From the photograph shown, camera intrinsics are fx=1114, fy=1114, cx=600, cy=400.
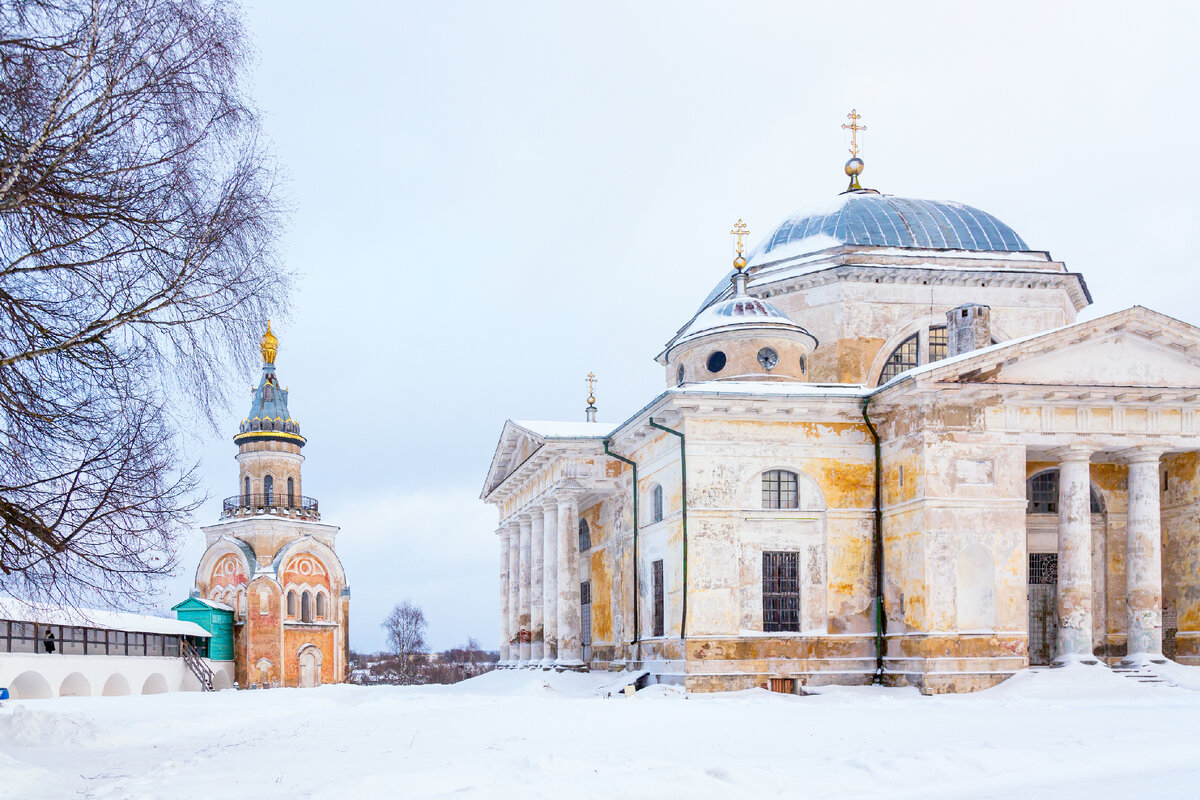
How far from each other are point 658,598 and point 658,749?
12.4 meters

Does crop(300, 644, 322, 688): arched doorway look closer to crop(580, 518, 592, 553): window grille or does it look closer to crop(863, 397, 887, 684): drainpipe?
crop(580, 518, 592, 553): window grille

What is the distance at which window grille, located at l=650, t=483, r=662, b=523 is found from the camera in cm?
2375

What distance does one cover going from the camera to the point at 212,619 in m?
45.8

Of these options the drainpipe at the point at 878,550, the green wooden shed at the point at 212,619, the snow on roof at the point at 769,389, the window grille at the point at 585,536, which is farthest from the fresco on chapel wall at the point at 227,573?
the drainpipe at the point at 878,550

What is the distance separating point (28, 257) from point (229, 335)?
1764mm

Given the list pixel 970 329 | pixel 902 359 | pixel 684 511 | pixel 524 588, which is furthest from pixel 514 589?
pixel 970 329

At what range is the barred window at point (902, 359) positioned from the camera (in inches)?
1023

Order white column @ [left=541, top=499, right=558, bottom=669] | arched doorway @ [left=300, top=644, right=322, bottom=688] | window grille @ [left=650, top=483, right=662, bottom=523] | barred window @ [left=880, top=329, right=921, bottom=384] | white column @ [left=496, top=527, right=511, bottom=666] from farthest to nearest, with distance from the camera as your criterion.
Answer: arched doorway @ [left=300, top=644, right=322, bottom=688] → white column @ [left=496, top=527, right=511, bottom=666] → white column @ [left=541, top=499, right=558, bottom=669] → barred window @ [left=880, top=329, right=921, bottom=384] → window grille @ [left=650, top=483, right=662, bottom=523]

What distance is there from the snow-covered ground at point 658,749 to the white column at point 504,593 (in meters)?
15.2

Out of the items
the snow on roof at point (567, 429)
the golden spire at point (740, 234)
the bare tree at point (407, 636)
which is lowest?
the bare tree at point (407, 636)

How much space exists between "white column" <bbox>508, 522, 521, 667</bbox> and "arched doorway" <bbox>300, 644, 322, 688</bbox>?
56.9 ft

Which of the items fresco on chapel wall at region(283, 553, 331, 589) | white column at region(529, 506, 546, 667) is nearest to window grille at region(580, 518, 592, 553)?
white column at region(529, 506, 546, 667)

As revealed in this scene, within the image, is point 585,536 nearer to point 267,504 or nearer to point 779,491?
point 779,491

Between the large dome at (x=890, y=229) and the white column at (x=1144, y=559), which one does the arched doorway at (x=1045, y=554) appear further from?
the large dome at (x=890, y=229)
